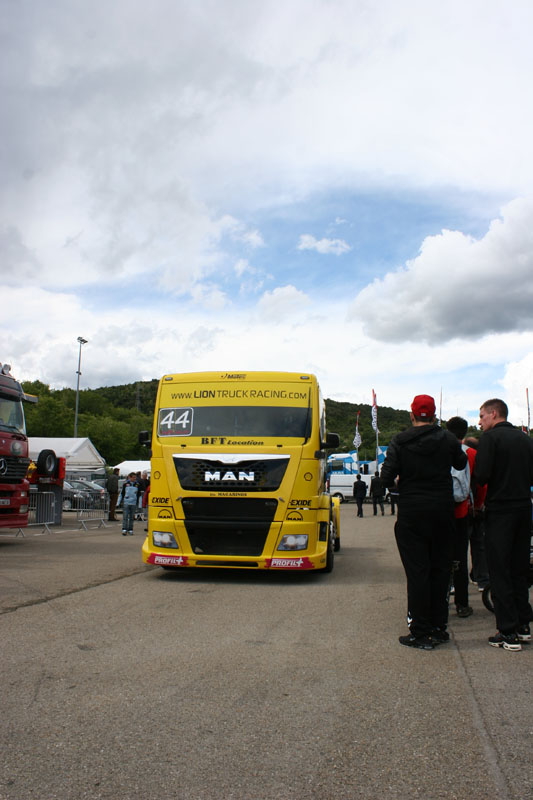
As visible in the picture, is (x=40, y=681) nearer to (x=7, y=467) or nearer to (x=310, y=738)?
(x=310, y=738)

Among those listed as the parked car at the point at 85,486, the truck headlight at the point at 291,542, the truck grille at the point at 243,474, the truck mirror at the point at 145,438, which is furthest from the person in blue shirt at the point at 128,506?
the parked car at the point at 85,486

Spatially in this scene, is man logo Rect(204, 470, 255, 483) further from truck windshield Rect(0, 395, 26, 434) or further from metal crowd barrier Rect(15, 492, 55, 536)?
metal crowd barrier Rect(15, 492, 55, 536)

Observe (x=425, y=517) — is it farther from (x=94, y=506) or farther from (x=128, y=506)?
(x=94, y=506)

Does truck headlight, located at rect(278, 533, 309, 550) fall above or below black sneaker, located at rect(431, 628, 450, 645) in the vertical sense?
above

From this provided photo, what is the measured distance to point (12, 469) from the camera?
43.9ft

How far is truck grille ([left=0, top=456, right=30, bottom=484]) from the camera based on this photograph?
13.1 metres

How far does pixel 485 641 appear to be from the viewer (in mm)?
5457

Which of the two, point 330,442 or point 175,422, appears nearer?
point 175,422

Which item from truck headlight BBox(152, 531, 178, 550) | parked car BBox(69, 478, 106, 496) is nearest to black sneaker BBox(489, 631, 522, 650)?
truck headlight BBox(152, 531, 178, 550)

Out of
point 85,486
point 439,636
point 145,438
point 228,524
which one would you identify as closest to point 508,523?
point 439,636

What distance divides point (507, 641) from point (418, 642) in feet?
2.19

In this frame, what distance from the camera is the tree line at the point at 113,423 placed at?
67.6 metres

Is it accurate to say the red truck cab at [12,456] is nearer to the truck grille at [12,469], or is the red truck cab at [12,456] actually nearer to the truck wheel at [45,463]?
the truck grille at [12,469]

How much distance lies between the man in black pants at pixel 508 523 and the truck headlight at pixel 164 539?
14.7 feet
